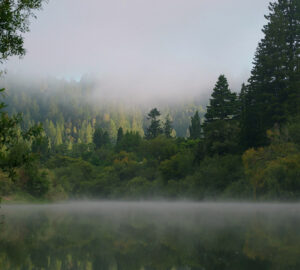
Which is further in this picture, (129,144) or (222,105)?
(129,144)

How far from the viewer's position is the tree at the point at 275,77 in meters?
55.6

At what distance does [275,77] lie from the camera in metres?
59.7

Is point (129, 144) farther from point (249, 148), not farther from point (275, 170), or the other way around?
point (275, 170)

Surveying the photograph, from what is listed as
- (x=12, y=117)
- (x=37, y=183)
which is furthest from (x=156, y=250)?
(x=37, y=183)

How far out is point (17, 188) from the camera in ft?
212

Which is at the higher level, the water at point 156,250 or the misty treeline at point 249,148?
the misty treeline at point 249,148

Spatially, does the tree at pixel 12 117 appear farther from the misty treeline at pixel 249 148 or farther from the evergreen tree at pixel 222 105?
the evergreen tree at pixel 222 105

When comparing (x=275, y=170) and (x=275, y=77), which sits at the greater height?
(x=275, y=77)

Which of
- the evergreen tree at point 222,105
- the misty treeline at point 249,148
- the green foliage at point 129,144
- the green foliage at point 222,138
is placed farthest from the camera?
the green foliage at point 129,144

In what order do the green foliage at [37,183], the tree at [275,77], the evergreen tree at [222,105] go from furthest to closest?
the evergreen tree at [222,105] < the green foliage at [37,183] < the tree at [275,77]

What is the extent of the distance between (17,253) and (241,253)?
7196 mm

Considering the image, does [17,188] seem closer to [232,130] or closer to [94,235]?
[232,130]

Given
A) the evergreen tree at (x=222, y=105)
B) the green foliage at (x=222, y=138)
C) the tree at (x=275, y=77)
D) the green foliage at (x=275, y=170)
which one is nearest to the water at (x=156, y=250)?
the green foliage at (x=275, y=170)

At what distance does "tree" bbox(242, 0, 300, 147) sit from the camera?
55625 millimetres
